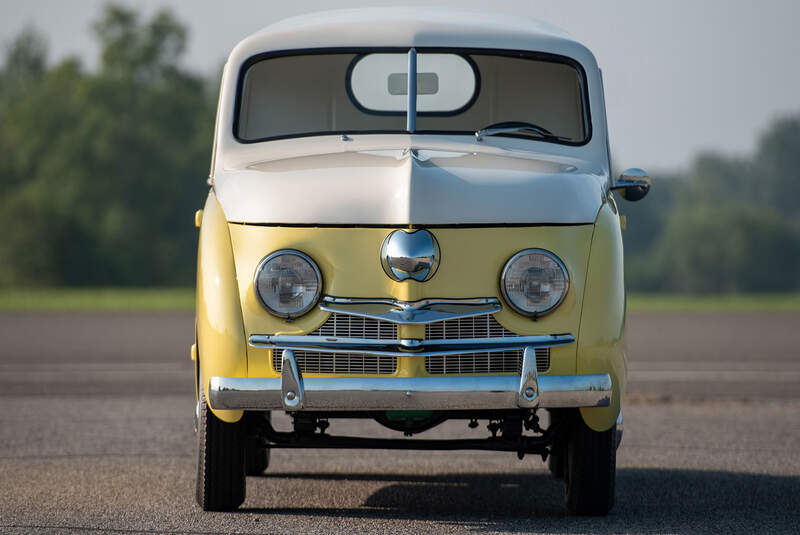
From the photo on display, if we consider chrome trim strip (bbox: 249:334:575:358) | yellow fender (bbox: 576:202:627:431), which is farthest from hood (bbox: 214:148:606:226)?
chrome trim strip (bbox: 249:334:575:358)

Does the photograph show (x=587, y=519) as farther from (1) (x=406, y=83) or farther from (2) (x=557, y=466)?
(1) (x=406, y=83)

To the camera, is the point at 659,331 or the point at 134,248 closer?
the point at 659,331

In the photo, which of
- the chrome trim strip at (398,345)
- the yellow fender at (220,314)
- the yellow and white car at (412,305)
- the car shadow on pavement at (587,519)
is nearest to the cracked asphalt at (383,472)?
the car shadow on pavement at (587,519)

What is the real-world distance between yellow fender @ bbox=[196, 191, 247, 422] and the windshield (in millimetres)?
1180

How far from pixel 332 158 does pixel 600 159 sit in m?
1.41

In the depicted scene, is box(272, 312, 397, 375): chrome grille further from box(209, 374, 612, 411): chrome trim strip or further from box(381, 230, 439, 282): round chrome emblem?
box(381, 230, 439, 282): round chrome emblem

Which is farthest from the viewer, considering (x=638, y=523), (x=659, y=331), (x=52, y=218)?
(x=52, y=218)

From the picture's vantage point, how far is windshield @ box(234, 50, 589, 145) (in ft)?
21.1

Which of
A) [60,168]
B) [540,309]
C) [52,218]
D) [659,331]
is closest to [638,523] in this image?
[540,309]

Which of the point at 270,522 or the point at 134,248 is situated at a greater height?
the point at 270,522

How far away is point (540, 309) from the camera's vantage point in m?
5.16

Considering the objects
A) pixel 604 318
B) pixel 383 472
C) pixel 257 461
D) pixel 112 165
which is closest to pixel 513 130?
pixel 604 318

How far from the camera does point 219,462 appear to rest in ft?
18.2

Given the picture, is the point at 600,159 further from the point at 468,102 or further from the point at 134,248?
the point at 134,248
